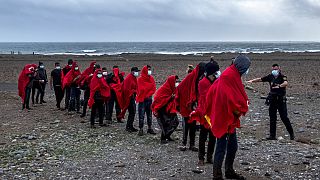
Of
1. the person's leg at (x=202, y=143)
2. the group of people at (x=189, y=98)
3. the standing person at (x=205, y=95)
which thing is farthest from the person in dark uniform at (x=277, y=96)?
the person's leg at (x=202, y=143)

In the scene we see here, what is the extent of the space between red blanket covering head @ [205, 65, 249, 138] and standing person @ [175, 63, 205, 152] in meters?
2.33

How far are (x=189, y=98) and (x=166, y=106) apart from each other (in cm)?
109

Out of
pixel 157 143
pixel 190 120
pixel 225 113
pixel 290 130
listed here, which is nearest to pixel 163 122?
pixel 157 143

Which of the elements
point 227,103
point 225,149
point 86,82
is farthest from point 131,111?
point 227,103

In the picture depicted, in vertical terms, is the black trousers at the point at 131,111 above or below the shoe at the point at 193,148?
above

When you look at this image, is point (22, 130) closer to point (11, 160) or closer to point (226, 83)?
point (11, 160)

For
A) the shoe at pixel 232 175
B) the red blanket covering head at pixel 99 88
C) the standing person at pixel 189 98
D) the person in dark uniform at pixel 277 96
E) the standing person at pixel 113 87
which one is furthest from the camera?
the standing person at pixel 113 87

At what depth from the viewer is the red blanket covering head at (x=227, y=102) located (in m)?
6.94

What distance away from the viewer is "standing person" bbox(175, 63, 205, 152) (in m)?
9.52

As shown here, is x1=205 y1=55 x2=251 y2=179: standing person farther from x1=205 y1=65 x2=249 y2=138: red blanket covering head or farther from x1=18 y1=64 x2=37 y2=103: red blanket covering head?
x1=18 y1=64 x2=37 y2=103: red blanket covering head

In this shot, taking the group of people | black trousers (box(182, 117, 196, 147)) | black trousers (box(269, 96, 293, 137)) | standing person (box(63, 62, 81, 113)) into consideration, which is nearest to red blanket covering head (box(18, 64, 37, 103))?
the group of people

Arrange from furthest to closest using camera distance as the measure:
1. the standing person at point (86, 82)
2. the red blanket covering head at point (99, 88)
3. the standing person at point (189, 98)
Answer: the standing person at point (86, 82) → the red blanket covering head at point (99, 88) → the standing person at point (189, 98)

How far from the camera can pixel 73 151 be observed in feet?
32.7

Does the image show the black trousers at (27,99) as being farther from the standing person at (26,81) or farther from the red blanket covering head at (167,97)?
the red blanket covering head at (167,97)
